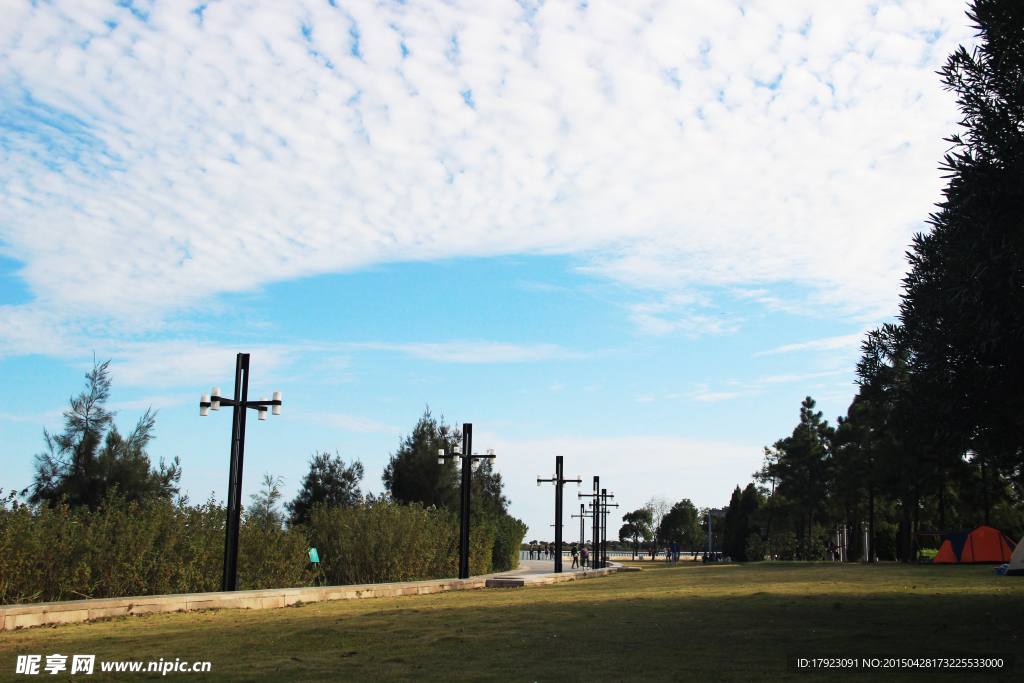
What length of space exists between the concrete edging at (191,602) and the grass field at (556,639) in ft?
0.98

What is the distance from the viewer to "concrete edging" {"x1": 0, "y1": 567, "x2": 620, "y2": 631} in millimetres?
9766

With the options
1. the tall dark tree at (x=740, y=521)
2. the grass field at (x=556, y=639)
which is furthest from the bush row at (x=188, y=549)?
the tall dark tree at (x=740, y=521)

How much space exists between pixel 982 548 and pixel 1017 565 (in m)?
14.1

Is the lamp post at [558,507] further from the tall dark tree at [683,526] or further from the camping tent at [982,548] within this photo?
the tall dark tree at [683,526]

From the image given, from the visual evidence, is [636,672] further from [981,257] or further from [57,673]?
[981,257]

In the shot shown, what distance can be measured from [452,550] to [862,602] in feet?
45.1

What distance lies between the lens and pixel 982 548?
33781 mm

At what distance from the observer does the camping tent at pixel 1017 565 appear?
70.4 ft

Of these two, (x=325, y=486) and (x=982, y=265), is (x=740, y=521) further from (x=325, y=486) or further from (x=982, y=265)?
(x=982, y=265)

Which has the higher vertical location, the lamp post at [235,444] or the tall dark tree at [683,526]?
the lamp post at [235,444]

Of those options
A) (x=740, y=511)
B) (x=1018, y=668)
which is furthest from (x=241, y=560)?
(x=740, y=511)

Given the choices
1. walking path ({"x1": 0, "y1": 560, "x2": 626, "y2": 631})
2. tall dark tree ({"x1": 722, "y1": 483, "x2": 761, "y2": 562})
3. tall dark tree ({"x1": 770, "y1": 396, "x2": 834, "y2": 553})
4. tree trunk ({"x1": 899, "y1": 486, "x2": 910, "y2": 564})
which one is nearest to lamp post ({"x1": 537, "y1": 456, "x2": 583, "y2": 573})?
walking path ({"x1": 0, "y1": 560, "x2": 626, "y2": 631})

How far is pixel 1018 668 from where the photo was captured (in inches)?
260

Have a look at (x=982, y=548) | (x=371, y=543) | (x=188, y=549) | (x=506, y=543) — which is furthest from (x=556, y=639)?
(x=982, y=548)
